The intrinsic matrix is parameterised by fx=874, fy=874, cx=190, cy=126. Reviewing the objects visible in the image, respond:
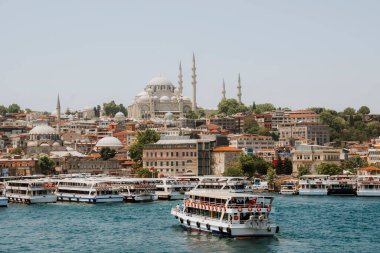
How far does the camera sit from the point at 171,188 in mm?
56812

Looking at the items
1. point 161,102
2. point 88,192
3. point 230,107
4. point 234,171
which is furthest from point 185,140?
point 161,102

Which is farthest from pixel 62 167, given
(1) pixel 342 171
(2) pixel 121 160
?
(1) pixel 342 171

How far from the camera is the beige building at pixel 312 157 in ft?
258

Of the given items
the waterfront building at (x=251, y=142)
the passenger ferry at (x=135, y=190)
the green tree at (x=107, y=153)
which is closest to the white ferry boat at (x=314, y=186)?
the passenger ferry at (x=135, y=190)

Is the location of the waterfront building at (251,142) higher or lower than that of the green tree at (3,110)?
lower

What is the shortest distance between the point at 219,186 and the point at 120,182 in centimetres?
636

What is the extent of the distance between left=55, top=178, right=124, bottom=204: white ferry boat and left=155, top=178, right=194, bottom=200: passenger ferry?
365 cm

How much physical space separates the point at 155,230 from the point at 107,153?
53.0m

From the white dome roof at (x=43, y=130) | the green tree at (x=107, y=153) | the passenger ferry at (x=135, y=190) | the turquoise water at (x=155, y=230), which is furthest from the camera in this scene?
the white dome roof at (x=43, y=130)

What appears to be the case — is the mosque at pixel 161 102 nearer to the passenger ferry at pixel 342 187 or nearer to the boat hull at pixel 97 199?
the passenger ferry at pixel 342 187

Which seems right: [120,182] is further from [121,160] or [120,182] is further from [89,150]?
[89,150]

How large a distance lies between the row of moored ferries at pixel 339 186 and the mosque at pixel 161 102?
67.4m

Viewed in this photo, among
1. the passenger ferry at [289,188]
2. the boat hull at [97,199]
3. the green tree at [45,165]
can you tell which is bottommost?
the boat hull at [97,199]

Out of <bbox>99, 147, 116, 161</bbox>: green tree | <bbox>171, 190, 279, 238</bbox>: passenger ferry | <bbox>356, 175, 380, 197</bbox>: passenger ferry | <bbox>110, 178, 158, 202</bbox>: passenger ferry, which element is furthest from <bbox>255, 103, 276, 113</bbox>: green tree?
<bbox>171, 190, 279, 238</bbox>: passenger ferry
